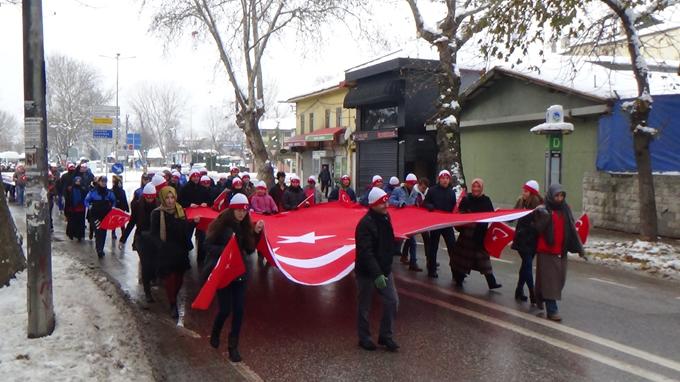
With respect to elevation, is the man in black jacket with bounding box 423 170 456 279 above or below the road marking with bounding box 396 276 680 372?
above

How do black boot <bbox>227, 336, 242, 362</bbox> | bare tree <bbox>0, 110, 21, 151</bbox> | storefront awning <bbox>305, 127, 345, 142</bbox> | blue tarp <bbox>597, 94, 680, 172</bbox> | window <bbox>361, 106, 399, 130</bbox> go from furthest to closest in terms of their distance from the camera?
bare tree <bbox>0, 110, 21, 151</bbox>
storefront awning <bbox>305, 127, 345, 142</bbox>
window <bbox>361, 106, 399, 130</bbox>
blue tarp <bbox>597, 94, 680, 172</bbox>
black boot <bbox>227, 336, 242, 362</bbox>

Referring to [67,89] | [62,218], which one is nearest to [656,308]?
[62,218]

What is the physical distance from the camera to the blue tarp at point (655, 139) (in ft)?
50.5

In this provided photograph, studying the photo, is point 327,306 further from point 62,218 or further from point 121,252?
point 62,218

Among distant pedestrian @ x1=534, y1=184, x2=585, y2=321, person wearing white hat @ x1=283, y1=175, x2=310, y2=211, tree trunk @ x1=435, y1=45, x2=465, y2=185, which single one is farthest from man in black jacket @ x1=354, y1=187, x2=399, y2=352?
tree trunk @ x1=435, y1=45, x2=465, y2=185

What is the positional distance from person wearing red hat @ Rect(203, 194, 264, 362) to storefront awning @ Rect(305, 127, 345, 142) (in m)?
29.4

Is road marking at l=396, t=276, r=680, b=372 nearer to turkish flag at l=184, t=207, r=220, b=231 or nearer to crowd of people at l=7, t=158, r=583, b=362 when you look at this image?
crowd of people at l=7, t=158, r=583, b=362

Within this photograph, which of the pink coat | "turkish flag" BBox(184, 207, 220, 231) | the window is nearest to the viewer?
"turkish flag" BBox(184, 207, 220, 231)

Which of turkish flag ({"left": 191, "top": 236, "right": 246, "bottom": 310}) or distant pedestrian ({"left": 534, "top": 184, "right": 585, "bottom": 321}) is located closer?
turkish flag ({"left": 191, "top": 236, "right": 246, "bottom": 310})

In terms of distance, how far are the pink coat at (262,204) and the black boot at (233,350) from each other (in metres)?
5.14

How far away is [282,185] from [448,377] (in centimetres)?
838

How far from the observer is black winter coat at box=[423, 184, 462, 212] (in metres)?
9.98

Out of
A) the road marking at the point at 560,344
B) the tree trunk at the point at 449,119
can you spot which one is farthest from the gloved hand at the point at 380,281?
the tree trunk at the point at 449,119

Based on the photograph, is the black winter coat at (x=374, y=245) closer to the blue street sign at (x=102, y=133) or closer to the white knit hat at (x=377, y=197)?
the white knit hat at (x=377, y=197)
